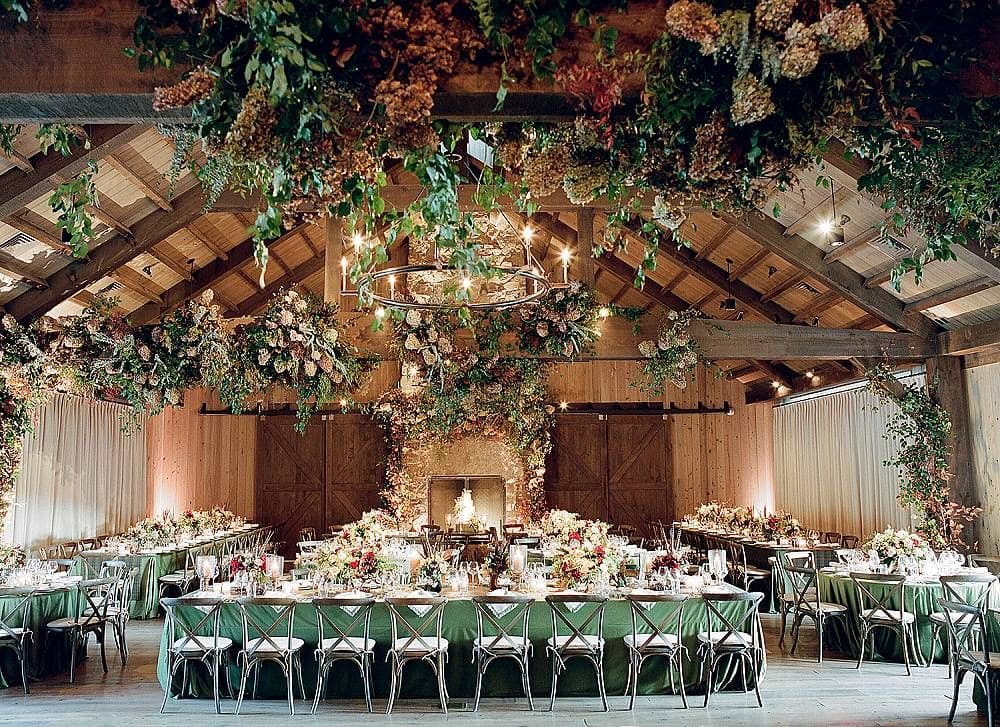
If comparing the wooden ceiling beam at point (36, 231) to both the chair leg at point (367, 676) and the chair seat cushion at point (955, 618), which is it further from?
the chair seat cushion at point (955, 618)

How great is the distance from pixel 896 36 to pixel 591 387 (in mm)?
14001

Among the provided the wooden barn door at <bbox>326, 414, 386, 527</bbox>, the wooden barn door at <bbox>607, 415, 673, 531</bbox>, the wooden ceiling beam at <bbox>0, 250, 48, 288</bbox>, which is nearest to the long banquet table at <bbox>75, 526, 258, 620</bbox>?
the wooden ceiling beam at <bbox>0, 250, 48, 288</bbox>

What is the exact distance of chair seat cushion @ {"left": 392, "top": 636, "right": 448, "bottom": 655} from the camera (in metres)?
6.69

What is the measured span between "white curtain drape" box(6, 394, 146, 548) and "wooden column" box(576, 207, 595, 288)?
727 centimetres

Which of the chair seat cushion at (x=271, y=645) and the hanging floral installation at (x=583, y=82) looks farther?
the chair seat cushion at (x=271, y=645)

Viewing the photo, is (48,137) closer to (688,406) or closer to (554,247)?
(554,247)

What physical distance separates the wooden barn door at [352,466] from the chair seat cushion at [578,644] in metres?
9.93

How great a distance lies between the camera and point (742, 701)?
6.94 m

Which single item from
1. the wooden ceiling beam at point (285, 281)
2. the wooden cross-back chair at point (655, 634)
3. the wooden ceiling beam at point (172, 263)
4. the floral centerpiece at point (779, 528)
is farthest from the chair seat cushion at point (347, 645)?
the wooden ceiling beam at point (285, 281)

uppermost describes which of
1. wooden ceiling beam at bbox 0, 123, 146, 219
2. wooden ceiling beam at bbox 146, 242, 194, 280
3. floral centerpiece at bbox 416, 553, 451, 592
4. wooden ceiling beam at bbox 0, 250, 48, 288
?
wooden ceiling beam at bbox 146, 242, 194, 280

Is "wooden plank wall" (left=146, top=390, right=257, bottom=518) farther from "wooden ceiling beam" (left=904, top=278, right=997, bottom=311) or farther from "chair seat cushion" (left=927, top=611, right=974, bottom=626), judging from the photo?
"chair seat cushion" (left=927, top=611, right=974, bottom=626)

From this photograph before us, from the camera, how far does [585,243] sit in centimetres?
1016

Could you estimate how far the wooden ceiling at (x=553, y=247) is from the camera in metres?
8.28

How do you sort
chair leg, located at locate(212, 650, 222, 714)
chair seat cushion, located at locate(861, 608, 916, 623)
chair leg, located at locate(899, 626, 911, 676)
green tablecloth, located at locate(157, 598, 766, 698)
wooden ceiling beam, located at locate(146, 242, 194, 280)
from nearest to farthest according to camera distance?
1. chair leg, located at locate(212, 650, 222, 714)
2. green tablecloth, located at locate(157, 598, 766, 698)
3. chair leg, located at locate(899, 626, 911, 676)
4. chair seat cushion, located at locate(861, 608, 916, 623)
5. wooden ceiling beam, located at locate(146, 242, 194, 280)
